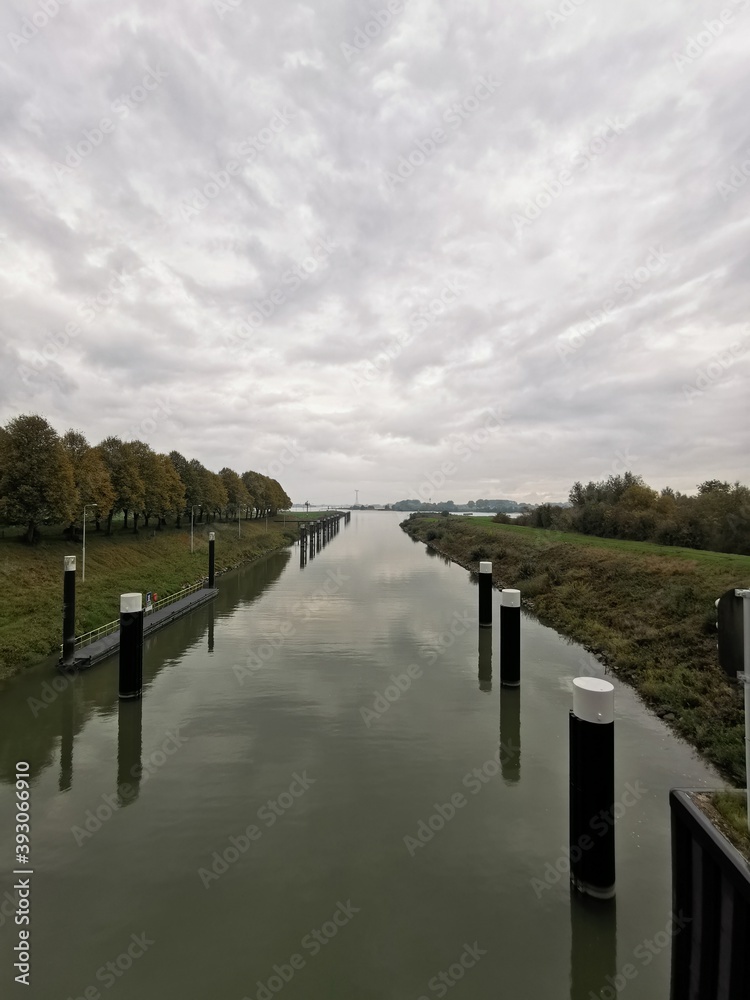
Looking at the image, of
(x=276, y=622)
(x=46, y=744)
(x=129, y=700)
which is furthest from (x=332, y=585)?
(x=46, y=744)

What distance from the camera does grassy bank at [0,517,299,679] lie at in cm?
1528

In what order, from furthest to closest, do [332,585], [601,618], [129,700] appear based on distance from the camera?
[332,585]
[601,618]
[129,700]

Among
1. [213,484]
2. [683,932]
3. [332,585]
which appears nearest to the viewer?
[683,932]

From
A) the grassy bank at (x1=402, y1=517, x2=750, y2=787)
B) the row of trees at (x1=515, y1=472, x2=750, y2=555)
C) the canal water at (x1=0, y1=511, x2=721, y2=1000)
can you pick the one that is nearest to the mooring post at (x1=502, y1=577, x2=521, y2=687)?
the canal water at (x1=0, y1=511, x2=721, y2=1000)

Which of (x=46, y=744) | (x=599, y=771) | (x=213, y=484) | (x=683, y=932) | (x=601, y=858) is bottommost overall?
(x=46, y=744)

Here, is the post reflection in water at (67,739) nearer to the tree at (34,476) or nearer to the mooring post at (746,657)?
the mooring post at (746,657)

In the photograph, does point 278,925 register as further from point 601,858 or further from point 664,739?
point 664,739

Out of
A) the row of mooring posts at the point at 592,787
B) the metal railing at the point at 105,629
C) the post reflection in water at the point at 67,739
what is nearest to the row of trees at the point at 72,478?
the metal railing at the point at 105,629

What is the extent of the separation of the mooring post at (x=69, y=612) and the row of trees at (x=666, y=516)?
34.6 meters

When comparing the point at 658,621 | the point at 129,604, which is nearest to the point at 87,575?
the point at 129,604

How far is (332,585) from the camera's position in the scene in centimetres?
3016

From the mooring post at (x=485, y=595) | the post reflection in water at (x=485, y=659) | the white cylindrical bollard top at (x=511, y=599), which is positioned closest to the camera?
the white cylindrical bollard top at (x=511, y=599)

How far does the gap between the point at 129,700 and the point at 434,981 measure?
31.4 ft

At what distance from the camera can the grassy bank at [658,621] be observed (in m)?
10.1
